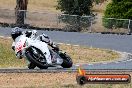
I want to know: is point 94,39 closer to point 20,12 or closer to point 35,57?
point 20,12

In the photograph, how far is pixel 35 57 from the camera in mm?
15500

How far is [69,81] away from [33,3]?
62.1 m

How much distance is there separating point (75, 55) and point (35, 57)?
611 inches

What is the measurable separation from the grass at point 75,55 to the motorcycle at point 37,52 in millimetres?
10744

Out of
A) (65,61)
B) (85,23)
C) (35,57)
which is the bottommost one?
(85,23)

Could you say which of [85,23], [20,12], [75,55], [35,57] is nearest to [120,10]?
[85,23]

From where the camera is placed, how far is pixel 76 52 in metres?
32.2

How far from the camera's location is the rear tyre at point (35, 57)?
1526 cm

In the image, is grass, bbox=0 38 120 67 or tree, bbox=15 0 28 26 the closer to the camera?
grass, bbox=0 38 120 67

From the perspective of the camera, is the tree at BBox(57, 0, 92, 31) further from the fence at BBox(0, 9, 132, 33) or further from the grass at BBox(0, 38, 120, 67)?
the grass at BBox(0, 38, 120, 67)

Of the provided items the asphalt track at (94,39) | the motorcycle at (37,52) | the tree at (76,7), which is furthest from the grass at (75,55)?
the tree at (76,7)

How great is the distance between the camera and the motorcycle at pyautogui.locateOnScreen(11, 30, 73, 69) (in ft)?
49.5

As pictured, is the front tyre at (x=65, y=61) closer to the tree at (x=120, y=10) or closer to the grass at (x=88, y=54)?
the grass at (x=88, y=54)

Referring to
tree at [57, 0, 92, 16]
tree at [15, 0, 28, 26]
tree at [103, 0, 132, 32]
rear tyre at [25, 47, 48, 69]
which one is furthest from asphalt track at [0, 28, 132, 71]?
rear tyre at [25, 47, 48, 69]
